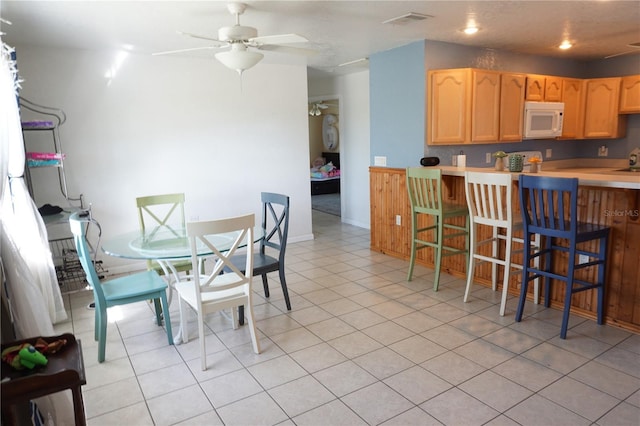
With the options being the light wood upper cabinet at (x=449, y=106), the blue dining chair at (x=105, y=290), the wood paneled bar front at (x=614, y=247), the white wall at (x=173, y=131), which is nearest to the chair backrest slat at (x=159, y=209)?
the white wall at (x=173, y=131)

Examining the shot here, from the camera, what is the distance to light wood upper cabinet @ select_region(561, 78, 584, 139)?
17.3ft

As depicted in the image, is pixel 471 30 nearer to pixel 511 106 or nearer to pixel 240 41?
pixel 511 106

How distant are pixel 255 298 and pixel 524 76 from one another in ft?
12.2

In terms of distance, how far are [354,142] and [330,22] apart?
3144 millimetres

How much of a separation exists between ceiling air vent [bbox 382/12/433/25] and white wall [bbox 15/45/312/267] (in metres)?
2.14

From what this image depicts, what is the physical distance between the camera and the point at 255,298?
3.79 m

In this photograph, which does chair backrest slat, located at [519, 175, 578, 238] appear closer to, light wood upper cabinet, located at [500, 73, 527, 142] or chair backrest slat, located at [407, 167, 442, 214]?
chair backrest slat, located at [407, 167, 442, 214]

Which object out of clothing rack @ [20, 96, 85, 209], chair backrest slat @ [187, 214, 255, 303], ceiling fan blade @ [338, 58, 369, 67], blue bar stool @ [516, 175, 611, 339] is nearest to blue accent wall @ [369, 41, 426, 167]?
ceiling fan blade @ [338, 58, 369, 67]

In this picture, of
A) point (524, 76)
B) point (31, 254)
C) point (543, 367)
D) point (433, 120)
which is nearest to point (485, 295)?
point (543, 367)

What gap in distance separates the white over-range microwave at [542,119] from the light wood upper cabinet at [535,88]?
0.26 ft

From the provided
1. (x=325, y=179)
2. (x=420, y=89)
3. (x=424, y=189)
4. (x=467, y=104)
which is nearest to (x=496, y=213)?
(x=424, y=189)

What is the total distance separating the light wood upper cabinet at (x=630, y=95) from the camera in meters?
5.19

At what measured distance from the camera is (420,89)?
4.47 m

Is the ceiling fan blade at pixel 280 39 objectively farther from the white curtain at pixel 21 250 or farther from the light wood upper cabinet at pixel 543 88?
the light wood upper cabinet at pixel 543 88
